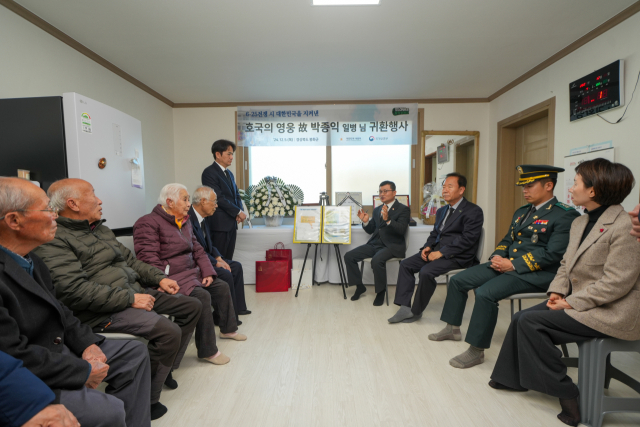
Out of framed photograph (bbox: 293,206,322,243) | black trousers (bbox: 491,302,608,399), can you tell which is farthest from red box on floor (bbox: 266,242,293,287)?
black trousers (bbox: 491,302,608,399)

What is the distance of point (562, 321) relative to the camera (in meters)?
1.68

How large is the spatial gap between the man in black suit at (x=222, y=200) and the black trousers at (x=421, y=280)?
1.72m

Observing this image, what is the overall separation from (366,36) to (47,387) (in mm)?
3149

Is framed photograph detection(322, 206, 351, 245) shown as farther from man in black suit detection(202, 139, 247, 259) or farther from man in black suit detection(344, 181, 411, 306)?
man in black suit detection(202, 139, 247, 259)

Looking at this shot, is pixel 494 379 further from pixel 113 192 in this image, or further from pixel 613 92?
pixel 113 192

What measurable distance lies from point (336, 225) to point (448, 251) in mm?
1285

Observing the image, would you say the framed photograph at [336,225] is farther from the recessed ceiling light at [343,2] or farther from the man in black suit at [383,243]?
the recessed ceiling light at [343,2]

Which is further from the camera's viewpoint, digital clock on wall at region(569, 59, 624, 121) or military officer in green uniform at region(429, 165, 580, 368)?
digital clock on wall at region(569, 59, 624, 121)

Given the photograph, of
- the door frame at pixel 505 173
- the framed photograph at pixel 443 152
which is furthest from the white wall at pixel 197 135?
the door frame at pixel 505 173

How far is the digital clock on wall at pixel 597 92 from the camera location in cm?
275

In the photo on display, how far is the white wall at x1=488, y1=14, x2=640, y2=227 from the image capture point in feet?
8.72

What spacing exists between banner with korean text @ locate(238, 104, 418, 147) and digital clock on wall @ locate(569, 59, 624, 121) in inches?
82.7

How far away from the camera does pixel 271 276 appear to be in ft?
13.0

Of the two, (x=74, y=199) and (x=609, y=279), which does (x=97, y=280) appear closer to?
(x=74, y=199)
